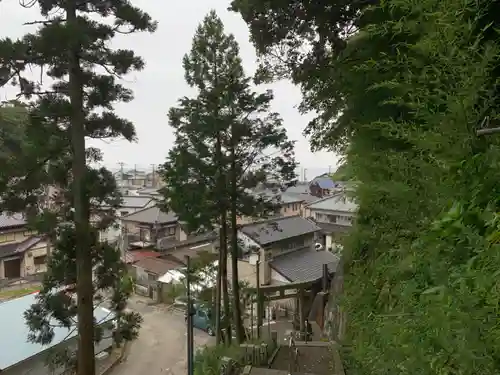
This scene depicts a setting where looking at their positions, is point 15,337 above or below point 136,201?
below

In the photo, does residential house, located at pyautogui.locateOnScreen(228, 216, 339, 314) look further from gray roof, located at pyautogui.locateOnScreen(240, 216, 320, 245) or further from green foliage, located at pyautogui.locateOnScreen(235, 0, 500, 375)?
green foliage, located at pyautogui.locateOnScreen(235, 0, 500, 375)

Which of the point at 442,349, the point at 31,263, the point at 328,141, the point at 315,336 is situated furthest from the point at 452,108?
the point at 31,263

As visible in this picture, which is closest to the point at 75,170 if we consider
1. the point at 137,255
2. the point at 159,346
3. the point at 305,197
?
the point at 159,346

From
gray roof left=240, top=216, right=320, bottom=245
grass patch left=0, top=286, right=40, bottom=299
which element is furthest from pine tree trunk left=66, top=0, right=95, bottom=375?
grass patch left=0, top=286, right=40, bottom=299

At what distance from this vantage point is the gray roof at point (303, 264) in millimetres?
13470

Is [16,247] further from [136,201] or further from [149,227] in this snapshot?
[136,201]

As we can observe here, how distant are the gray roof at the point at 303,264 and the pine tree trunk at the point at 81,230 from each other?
9.19 metres

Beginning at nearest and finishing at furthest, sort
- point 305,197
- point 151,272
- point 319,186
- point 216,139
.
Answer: point 216,139 → point 151,272 → point 305,197 → point 319,186

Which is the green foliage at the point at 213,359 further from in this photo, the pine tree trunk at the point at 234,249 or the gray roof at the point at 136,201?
the gray roof at the point at 136,201

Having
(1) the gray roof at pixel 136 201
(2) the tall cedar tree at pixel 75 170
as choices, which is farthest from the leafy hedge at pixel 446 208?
(1) the gray roof at pixel 136 201

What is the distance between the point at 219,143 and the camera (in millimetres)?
7914

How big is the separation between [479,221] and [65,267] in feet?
16.5

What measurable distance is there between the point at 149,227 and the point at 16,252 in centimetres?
589

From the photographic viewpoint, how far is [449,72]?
5.61ft
